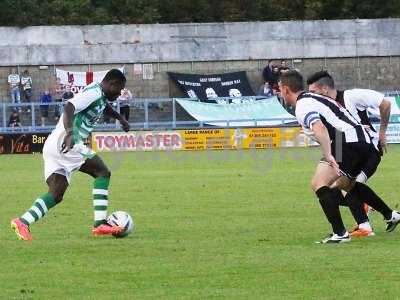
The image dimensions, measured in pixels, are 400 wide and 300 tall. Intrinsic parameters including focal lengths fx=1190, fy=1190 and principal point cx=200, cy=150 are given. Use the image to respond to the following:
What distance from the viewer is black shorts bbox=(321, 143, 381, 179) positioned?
1248cm

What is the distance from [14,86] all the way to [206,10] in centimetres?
1387

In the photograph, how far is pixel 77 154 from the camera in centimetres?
1283

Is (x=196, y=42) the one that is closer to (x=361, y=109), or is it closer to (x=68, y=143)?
(x=361, y=109)

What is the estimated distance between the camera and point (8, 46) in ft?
134

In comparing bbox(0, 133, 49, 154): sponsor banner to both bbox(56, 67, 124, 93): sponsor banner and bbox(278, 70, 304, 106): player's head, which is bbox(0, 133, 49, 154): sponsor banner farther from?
bbox(278, 70, 304, 106): player's head

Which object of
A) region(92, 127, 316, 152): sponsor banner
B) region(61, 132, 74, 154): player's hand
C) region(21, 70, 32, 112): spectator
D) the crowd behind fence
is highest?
region(61, 132, 74, 154): player's hand

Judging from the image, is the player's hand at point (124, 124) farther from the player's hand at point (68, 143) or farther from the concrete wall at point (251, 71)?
the concrete wall at point (251, 71)

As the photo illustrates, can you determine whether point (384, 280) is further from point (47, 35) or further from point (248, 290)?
point (47, 35)

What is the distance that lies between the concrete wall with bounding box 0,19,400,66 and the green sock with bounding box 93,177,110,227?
1107 inches

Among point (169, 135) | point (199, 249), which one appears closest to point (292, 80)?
point (199, 249)

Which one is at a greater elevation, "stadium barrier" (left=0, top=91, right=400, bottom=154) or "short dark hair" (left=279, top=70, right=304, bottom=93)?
"short dark hair" (left=279, top=70, right=304, bottom=93)

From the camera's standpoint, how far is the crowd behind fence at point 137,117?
3622cm

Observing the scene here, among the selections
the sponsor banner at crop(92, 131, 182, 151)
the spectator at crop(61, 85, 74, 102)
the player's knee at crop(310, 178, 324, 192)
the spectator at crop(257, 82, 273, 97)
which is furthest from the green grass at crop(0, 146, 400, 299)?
the spectator at crop(257, 82, 273, 97)

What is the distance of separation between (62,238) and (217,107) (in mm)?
24845
